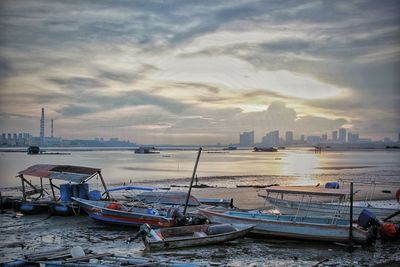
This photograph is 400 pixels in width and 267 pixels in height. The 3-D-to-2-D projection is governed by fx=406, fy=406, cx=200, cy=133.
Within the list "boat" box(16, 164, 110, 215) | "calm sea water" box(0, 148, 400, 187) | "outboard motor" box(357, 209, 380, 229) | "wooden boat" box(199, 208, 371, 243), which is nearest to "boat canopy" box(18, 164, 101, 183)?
"boat" box(16, 164, 110, 215)

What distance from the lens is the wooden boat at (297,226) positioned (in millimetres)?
17188

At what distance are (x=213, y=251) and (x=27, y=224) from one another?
1135cm

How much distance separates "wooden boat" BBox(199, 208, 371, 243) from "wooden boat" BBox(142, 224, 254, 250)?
2.81ft

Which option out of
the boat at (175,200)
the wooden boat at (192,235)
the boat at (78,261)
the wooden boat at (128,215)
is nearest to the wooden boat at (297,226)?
the wooden boat at (192,235)

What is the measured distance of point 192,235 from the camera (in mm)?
18281

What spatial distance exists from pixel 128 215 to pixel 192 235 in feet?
13.3

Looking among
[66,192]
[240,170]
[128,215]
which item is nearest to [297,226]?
[128,215]

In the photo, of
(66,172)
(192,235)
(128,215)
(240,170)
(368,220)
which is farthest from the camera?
(240,170)

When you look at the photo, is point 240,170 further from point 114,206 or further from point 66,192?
point 114,206

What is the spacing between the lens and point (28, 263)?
41.4 ft

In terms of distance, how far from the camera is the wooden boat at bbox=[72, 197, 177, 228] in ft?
64.4

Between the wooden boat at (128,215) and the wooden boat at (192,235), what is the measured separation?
3.57 feet

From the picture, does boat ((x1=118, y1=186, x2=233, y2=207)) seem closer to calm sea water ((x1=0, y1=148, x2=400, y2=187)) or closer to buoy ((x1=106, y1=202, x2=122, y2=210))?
buoy ((x1=106, y1=202, x2=122, y2=210))

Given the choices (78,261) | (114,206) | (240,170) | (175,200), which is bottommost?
(240,170)
